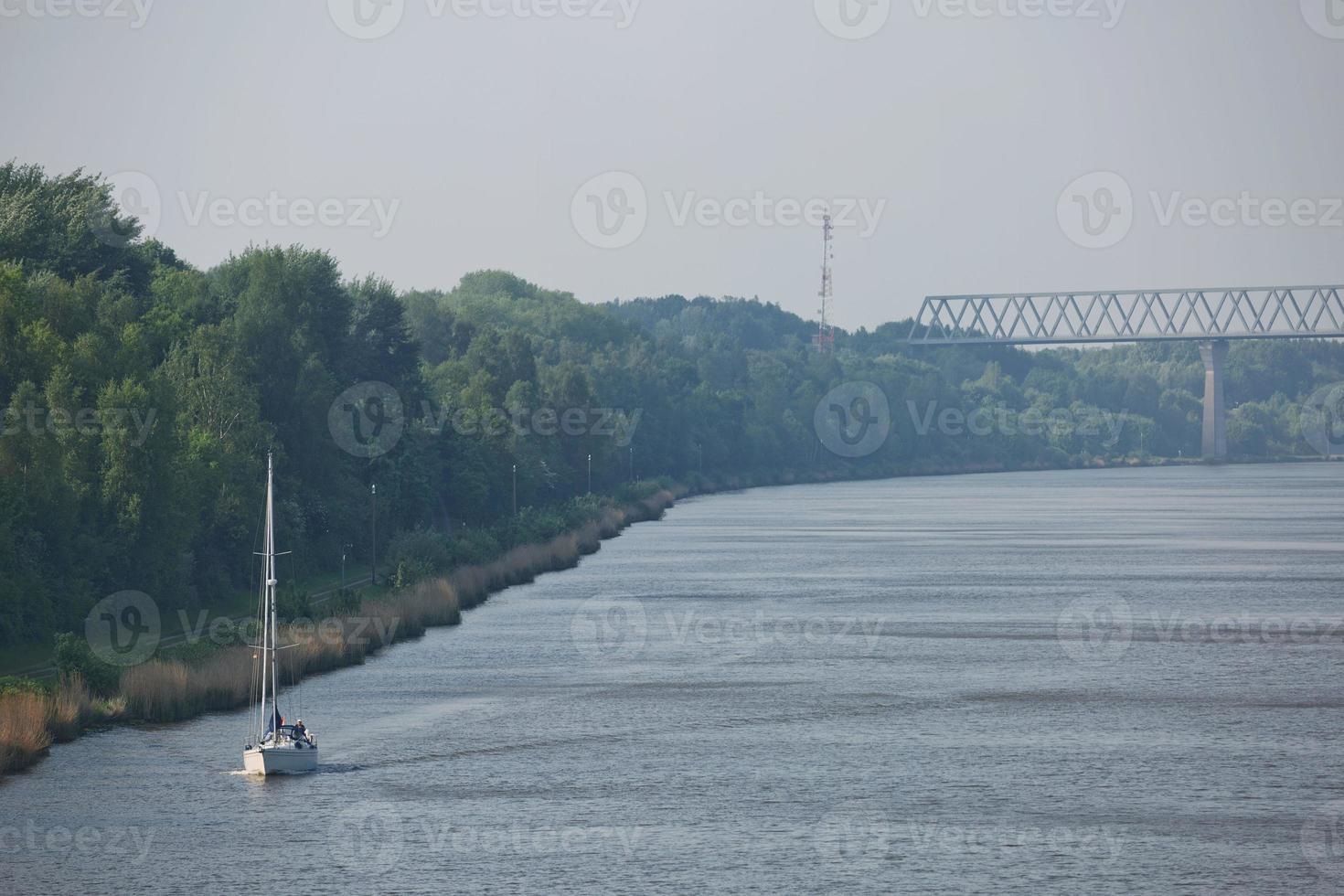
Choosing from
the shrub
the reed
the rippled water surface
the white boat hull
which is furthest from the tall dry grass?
the white boat hull

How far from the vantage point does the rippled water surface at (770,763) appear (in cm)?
3700

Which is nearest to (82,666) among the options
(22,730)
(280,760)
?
(22,730)

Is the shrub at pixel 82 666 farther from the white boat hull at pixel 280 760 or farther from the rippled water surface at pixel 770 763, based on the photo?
the white boat hull at pixel 280 760

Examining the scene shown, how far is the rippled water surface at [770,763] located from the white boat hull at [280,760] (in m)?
0.52

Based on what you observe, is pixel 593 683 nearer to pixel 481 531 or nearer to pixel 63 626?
pixel 63 626

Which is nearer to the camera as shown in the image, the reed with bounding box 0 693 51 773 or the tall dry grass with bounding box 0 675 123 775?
the reed with bounding box 0 693 51 773

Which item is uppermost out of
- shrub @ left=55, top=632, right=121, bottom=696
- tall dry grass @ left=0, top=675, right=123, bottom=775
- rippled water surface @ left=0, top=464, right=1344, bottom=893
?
shrub @ left=55, top=632, right=121, bottom=696

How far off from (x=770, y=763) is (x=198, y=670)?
18365 millimetres

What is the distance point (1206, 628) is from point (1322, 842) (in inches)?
1357

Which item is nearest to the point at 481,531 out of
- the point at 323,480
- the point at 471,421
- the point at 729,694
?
the point at 323,480

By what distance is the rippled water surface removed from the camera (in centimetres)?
3700

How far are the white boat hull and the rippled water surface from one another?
1.70 ft

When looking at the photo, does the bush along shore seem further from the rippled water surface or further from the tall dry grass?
the rippled water surface

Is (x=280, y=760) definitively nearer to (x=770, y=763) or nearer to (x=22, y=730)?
(x=22, y=730)
